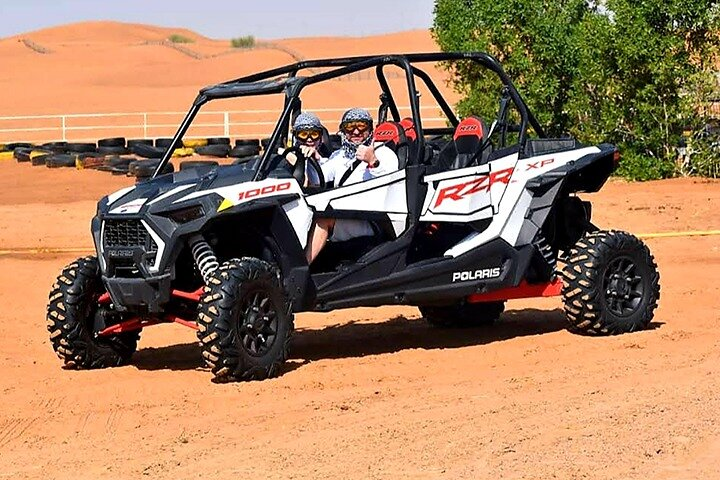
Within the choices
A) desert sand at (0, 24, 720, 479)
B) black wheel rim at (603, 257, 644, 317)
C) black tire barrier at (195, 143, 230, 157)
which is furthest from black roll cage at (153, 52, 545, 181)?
black tire barrier at (195, 143, 230, 157)

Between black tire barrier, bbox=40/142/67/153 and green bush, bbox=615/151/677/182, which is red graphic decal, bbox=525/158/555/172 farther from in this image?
black tire barrier, bbox=40/142/67/153

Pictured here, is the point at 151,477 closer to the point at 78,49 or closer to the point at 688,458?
the point at 688,458

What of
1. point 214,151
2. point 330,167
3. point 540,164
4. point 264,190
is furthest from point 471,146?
point 214,151

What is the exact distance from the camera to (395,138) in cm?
1022

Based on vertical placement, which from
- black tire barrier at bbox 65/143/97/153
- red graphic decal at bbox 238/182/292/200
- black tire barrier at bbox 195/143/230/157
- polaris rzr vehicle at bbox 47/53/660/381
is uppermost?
red graphic decal at bbox 238/182/292/200

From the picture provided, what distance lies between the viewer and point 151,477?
6.51 m

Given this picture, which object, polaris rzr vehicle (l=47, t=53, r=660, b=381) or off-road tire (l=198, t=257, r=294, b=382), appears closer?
off-road tire (l=198, t=257, r=294, b=382)

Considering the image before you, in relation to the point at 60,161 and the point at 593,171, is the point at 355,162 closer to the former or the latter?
the point at 593,171

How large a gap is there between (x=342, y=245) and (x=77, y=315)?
1.81m

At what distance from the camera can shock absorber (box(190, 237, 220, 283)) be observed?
9070 millimetres

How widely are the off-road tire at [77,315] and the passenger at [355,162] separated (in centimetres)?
159

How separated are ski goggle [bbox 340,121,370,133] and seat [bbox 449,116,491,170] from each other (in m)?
0.78

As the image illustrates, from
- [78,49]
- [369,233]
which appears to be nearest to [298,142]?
[369,233]

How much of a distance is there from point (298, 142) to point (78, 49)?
77740mm
